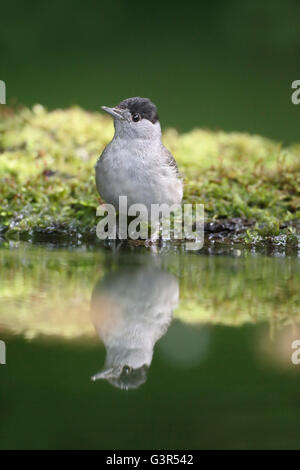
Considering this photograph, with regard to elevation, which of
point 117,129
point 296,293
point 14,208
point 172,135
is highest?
point 172,135

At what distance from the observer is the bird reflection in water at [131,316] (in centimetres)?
136

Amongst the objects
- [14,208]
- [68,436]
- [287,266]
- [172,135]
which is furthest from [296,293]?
[172,135]

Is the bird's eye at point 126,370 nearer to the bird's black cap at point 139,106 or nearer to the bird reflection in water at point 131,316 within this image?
the bird reflection in water at point 131,316

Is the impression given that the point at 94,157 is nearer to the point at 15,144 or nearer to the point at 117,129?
the point at 15,144

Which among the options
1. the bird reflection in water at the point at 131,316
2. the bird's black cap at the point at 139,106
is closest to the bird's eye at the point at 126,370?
the bird reflection in water at the point at 131,316

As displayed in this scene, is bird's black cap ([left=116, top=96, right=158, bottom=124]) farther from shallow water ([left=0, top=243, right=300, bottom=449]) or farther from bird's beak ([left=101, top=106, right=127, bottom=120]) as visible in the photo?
shallow water ([left=0, top=243, right=300, bottom=449])

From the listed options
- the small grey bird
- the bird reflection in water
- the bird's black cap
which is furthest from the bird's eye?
the bird's black cap

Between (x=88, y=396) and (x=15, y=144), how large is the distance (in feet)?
14.1

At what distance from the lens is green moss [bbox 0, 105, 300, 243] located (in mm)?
3861

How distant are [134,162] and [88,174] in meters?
1.22

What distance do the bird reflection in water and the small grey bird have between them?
3.40 feet

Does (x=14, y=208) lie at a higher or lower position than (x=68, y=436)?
higher

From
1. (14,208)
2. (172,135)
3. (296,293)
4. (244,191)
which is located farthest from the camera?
(172,135)

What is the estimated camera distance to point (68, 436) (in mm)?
1034
